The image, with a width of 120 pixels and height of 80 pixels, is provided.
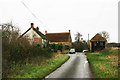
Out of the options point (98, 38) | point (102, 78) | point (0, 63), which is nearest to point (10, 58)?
point (0, 63)

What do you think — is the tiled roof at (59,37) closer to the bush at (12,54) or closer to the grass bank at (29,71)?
the bush at (12,54)

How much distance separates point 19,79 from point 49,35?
5337 centimetres

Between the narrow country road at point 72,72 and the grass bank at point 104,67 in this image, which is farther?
the narrow country road at point 72,72

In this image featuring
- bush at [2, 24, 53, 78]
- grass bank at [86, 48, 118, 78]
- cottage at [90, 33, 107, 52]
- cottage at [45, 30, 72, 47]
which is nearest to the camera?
bush at [2, 24, 53, 78]

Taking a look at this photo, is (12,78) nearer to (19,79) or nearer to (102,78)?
(19,79)

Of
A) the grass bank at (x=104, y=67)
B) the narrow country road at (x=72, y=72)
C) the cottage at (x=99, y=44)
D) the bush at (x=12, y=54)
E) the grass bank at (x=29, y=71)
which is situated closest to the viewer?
the bush at (x=12, y=54)

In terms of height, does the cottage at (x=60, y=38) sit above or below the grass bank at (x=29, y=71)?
above

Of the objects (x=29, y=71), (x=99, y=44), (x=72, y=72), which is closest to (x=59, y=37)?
(x=99, y=44)

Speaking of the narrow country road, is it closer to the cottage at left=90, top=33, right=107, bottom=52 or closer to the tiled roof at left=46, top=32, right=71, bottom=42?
the cottage at left=90, top=33, right=107, bottom=52

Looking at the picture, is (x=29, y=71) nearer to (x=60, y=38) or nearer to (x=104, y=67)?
(x=104, y=67)

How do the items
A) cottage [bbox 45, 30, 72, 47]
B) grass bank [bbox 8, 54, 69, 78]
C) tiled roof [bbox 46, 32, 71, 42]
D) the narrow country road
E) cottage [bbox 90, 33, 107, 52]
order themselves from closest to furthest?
grass bank [bbox 8, 54, 69, 78] → the narrow country road → cottage [bbox 90, 33, 107, 52] → cottage [bbox 45, 30, 72, 47] → tiled roof [bbox 46, 32, 71, 42]

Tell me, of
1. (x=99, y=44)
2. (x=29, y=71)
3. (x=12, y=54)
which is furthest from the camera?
(x=99, y=44)

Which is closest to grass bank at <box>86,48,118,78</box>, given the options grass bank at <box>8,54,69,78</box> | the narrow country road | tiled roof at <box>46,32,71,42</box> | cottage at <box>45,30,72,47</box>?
the narrow country road

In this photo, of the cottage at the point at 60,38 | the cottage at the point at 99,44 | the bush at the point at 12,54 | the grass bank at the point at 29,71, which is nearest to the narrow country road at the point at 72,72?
the grass bank at the point at 29,71
